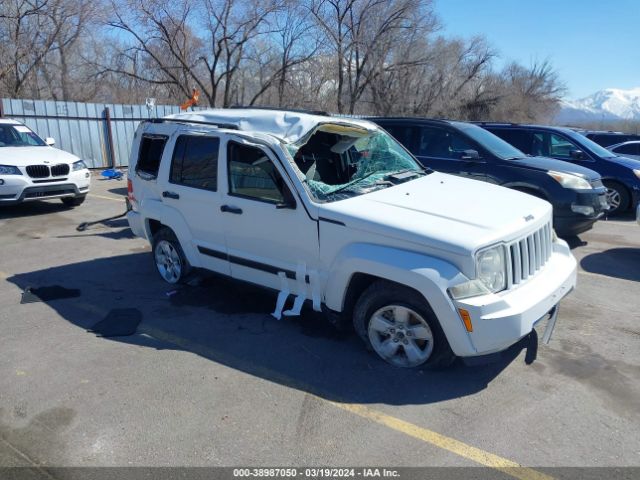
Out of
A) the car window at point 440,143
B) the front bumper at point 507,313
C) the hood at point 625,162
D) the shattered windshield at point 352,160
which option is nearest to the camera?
the front bumper at point 507,313

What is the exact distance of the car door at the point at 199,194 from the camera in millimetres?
4977

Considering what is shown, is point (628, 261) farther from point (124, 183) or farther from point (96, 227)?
point (124, 183)

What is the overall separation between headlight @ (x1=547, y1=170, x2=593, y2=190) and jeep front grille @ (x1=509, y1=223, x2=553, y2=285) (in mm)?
3384

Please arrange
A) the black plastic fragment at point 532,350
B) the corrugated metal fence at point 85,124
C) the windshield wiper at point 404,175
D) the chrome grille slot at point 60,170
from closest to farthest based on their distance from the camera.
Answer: the black plastic fragment at point 532,350 → the windshield wiper at point 404,175 → the chrome grille slot at point 60,170 → the corrugated metal fence at point 85,124

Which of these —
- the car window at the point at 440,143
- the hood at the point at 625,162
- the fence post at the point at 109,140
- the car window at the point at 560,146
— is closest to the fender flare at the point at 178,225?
the car window at the point at 440,143

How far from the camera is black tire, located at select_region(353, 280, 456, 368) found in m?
3.68

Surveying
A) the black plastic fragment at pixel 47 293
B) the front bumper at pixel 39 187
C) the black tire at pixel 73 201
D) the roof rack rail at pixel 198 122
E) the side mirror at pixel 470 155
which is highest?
the roof rack rail at pixel 198 122

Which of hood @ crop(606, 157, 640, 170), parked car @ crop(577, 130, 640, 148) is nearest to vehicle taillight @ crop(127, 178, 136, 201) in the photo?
hood @ crop(606, 157, 640, 170)

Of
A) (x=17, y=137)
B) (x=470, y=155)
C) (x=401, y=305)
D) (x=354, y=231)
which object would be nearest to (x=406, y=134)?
(x=470, y=155)

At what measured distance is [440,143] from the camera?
320 inches

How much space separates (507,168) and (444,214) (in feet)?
13.9

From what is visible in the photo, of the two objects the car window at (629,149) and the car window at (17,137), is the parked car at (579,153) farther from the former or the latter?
the car window at (17,137)

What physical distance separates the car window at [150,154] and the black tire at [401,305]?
3036mm

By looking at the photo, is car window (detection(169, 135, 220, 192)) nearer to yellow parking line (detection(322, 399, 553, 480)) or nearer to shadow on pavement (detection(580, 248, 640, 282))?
yellow parking line (detection(322, 399, 553, 480))
